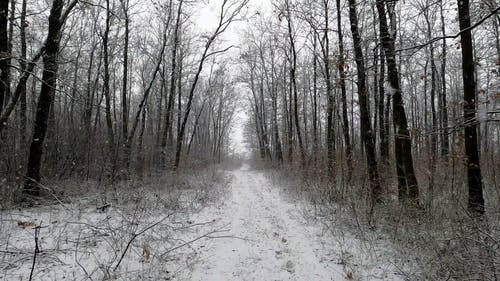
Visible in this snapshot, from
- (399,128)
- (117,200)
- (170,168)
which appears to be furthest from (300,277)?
(170,168)

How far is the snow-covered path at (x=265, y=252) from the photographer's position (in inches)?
145

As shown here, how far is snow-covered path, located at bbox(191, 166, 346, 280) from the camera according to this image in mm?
3686

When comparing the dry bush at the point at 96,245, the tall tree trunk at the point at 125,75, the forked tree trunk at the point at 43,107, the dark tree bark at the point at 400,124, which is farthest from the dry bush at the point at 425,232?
the tall tree trunk at the point at 125,75

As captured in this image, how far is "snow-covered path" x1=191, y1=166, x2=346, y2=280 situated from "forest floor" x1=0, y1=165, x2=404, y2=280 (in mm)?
14

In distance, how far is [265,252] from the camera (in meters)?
4.46

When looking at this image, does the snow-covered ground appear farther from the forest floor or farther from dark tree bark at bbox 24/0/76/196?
dark tree bark at bbox 24/0/76/196

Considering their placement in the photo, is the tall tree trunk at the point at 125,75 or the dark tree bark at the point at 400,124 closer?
the dark tree bark at the point at 400,124

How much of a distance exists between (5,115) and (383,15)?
837 centimetres

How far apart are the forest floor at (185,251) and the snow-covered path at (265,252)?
0.05 ft

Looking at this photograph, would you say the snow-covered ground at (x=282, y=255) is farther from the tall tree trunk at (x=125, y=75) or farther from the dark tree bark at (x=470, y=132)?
the tall tree trunk at (x=125, y=75)

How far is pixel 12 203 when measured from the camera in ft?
20.4

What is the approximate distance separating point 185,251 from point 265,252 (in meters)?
1.32

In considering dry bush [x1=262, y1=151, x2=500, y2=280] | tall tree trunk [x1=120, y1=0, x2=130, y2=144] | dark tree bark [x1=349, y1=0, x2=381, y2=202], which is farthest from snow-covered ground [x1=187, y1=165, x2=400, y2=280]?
tall tree trunk [x1=120, y1=0, x2=130, y2=144]

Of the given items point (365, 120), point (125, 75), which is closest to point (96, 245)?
point (365, 120)
